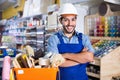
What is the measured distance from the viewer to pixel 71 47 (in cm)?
230

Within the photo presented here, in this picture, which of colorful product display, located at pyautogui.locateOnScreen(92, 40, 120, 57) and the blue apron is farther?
colorful product display, located at pyautogui.locateOnScreen(92, 40, 120, 57)

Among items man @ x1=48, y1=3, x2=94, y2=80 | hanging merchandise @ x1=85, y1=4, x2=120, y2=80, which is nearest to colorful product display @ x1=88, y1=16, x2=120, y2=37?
hanging merchandise @ x1=85, y1=4, x2=120, y2=80

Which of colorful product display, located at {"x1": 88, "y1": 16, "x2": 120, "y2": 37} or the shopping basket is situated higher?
colorful product display, located at {"x1": 88, "y1": 16, "x2": 120, "y2": 37}

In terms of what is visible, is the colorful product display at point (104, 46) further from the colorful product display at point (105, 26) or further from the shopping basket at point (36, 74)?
the shopping basket at point (36, 74)

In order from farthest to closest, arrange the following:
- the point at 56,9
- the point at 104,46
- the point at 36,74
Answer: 1. the point at 56,9
2. the point at 104,46
3. the point at 36,74

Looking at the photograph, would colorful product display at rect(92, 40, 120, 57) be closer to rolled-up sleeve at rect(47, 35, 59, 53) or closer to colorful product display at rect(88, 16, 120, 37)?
colorful product display at rect(88, 16, 120, 37)

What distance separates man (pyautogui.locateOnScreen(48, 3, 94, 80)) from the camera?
7.29 ft

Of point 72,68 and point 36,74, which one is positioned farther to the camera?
point 72,68

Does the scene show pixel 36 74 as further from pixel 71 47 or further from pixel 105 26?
pixel 105 26

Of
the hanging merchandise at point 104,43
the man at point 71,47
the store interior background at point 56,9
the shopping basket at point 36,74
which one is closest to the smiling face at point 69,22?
the man at point 71,47

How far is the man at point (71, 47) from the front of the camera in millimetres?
2221

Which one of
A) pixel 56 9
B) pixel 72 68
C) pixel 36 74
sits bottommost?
pixel 72 68

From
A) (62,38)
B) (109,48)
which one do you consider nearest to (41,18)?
(109,48)

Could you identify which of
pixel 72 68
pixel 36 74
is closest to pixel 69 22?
pixel 72 68
